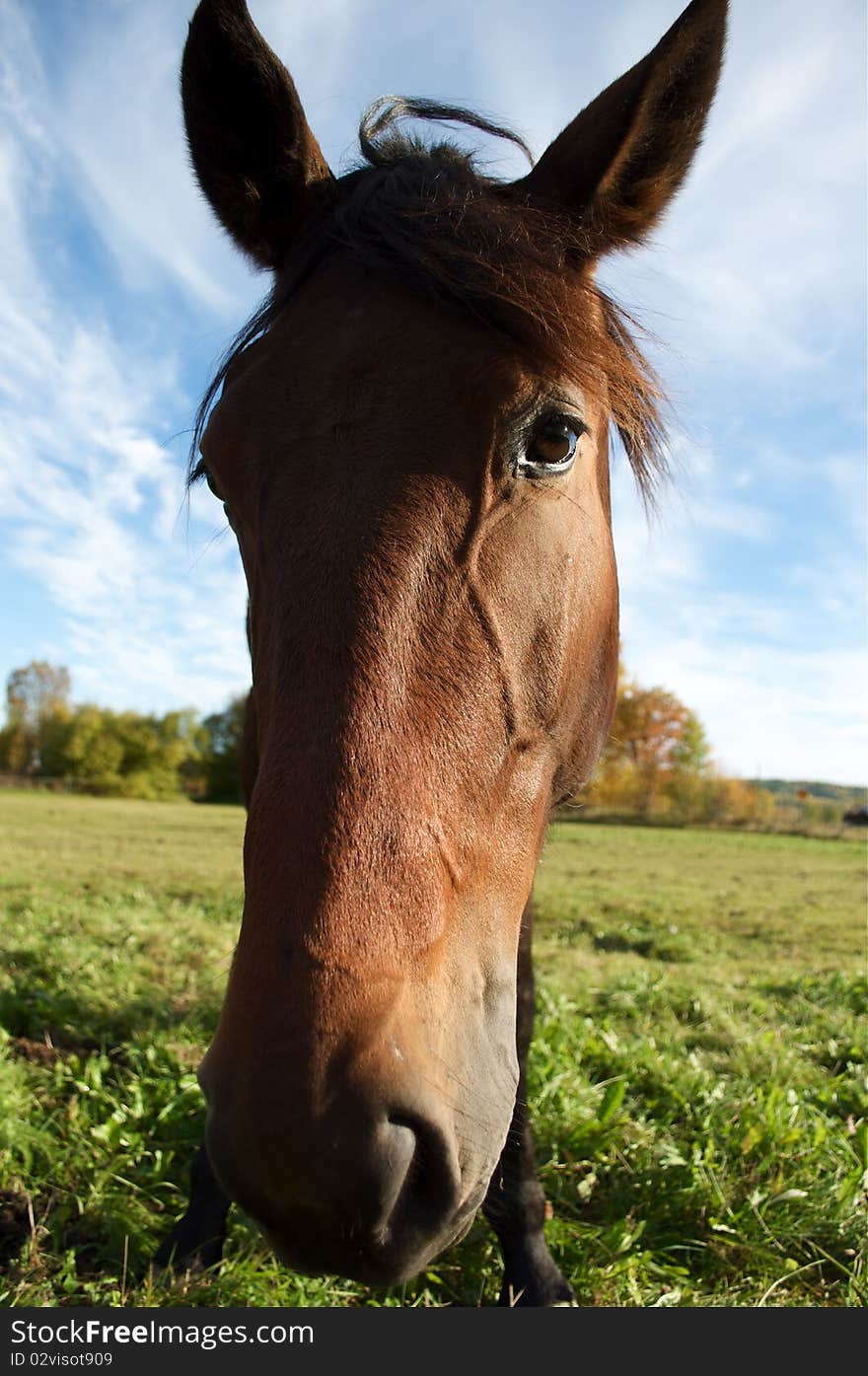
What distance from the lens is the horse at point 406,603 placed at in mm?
1229

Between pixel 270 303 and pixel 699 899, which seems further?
pixel 699 899

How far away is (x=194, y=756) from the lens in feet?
221

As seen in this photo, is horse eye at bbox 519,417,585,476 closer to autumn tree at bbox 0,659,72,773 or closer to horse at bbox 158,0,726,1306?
horse at bbox 158,0,726,1306

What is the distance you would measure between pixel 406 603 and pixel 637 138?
1653mm

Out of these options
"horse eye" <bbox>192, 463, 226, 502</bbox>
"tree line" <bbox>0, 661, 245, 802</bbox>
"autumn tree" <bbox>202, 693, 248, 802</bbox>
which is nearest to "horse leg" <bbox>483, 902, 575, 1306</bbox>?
"horse eye" <bbox>192, 463, 226, 502</bbox>

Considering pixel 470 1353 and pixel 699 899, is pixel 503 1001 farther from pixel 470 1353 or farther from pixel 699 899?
pixel 699 899

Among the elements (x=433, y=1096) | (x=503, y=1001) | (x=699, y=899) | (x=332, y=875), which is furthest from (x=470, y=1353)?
(x=699, y=899)

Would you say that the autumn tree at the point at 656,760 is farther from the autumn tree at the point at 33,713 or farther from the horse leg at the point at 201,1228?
the autumn tree at the point at 33,713

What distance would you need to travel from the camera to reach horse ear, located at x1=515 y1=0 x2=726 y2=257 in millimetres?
2154

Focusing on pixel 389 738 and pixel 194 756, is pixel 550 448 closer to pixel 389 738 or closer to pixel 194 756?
pixel 389 738

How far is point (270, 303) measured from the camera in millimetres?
2293

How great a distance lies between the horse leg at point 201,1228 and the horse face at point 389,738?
1.80 metres

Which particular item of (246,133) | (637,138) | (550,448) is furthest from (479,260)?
(246,133)

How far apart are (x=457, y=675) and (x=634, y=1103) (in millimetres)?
2819
